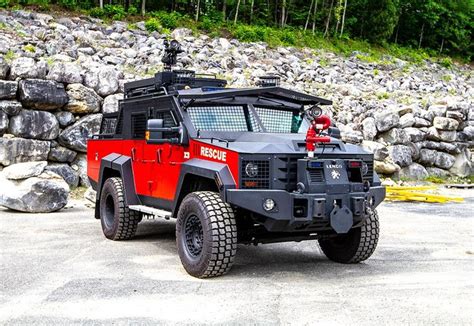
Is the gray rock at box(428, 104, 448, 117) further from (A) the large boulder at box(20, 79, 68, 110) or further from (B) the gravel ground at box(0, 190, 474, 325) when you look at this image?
(A) the large boulder at box(20, 79, 68, 110)

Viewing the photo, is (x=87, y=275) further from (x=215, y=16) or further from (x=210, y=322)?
(x=215, y=16)

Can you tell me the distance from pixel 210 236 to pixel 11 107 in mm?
10226

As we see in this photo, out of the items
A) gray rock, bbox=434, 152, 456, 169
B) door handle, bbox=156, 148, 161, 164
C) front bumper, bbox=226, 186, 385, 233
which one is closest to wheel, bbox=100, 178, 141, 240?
door handle, bbox=156, 148, 161, 164

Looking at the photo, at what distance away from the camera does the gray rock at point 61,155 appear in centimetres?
1597

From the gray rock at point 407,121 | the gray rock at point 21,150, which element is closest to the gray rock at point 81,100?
the gray rock at point 21,150

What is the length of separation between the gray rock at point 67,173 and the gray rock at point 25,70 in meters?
2.36

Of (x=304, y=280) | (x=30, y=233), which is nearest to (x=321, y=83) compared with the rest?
(x=30, y=233)

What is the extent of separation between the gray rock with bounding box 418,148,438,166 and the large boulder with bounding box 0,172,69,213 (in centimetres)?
1355

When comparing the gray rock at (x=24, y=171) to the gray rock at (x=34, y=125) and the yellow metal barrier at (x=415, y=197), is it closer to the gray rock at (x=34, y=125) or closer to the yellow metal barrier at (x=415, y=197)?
the gray rock at (x=34, y=125)

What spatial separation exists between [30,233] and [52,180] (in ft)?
9.97

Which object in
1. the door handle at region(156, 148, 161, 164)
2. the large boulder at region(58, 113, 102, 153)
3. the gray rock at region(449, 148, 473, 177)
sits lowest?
the gray rock at region(449, 148, 473, 177)

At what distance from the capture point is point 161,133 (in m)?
8.19

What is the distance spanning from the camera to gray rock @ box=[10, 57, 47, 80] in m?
15.7

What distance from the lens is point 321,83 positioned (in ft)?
89.6
